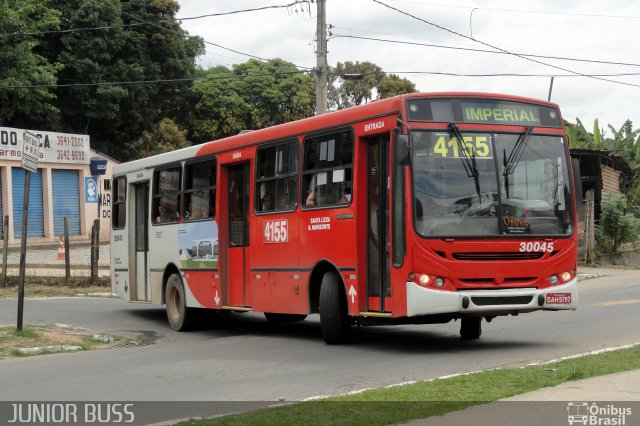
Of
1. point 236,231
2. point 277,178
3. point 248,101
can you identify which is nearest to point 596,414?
point 277,178

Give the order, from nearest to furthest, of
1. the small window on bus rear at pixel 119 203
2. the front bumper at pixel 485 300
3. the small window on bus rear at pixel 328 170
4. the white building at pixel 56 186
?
the front bumper at pixel 485 300 < the small window on bus rear at pixel 328 170 < the small window on bus rear at pixel 119 203 < the white building at pixel 56 186

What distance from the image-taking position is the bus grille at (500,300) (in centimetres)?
1248

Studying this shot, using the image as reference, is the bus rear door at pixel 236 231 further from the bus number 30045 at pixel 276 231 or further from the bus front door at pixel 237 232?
the bus number 30045 at pixel 276 231

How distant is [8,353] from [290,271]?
4060 mm

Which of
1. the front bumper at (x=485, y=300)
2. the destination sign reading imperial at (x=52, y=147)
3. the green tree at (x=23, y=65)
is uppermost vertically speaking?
the green tree at (x=23, y=65)

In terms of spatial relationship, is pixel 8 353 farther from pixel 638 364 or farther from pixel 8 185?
pixel 8 185

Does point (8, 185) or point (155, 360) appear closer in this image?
point (155, 360)

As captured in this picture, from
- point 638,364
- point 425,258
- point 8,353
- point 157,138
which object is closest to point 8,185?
point 157,138

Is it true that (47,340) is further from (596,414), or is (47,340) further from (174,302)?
(596,414)

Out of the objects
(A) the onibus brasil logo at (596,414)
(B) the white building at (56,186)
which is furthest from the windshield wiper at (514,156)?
(B) the white building at (56,186)

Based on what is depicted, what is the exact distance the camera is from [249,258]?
16.2 metres

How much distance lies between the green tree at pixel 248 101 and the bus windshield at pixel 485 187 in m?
52.7

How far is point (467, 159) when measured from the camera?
12.7 meters

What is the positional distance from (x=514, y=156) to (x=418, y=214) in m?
1.55
